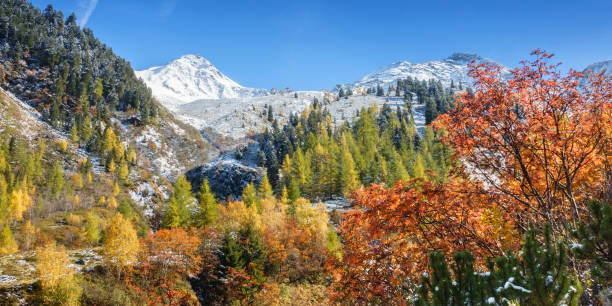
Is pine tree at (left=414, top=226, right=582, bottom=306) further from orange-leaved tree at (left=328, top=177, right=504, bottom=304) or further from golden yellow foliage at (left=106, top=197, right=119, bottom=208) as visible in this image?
golden yellow foliage at (left=106, top=197, right=119, bottom=208)

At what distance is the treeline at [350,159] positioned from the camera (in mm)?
60287

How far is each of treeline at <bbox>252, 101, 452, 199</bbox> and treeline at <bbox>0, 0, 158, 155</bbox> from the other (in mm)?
65457

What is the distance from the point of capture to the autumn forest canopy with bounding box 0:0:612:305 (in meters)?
4.29


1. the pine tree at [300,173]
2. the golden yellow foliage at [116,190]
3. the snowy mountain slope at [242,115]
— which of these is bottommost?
the golden yellow foliage at [116,190]

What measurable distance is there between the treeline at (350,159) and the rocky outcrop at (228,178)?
6919mm

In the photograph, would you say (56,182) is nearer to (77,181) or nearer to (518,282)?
(77,181)

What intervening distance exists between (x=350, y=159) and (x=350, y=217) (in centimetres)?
5820

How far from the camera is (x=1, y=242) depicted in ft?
118

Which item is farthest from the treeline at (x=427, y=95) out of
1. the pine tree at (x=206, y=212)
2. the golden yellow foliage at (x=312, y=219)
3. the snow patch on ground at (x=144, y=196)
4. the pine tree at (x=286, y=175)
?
the snow patch on ground at (x=144, y=196)

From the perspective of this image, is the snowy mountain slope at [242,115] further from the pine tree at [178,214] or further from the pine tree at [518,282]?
Result: the pine tree at [518,282]

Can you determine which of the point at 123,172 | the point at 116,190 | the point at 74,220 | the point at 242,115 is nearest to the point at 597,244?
the point at 74,220

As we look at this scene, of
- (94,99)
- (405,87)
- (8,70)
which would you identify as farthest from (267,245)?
(405,87)

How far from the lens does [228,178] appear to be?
86.2m

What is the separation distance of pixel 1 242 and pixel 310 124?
9809 cm
